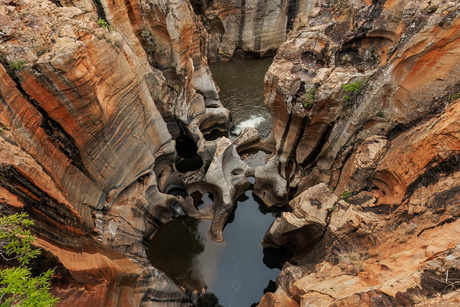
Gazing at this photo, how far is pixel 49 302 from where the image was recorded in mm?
2766

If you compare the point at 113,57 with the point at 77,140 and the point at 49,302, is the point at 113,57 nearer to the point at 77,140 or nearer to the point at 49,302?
the point at 77,140

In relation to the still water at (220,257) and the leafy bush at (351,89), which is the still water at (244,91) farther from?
the leafy bush at (351,89)

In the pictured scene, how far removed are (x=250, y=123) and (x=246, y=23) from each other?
10712 mm

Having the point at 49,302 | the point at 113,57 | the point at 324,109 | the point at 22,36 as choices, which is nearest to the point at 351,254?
the point at 324,109

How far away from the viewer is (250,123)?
1574 cm

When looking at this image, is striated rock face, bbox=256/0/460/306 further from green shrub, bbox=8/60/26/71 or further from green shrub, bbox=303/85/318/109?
green shrub, bbox=8/60/26/71

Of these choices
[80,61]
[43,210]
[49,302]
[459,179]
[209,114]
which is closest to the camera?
[49,302]

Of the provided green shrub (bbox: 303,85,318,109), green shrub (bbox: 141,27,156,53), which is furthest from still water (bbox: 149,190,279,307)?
green shrub (bbox: 141,27,156,53)

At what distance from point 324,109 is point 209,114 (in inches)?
311

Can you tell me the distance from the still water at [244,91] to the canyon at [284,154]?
4.88m

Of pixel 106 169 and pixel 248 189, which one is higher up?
pixel 106 169

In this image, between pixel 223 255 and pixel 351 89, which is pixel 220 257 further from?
pixel 351 89

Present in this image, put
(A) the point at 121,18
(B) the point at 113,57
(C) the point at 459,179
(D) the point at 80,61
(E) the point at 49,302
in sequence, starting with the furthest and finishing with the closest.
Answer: (A) the point at 121,18 → (B) the point at 113,57 → (D) the point at 80,61 → (C) the point at 459,179 → (E) the point at 49,302

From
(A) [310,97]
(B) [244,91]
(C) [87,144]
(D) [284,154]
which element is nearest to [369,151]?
(A) [310,97]
